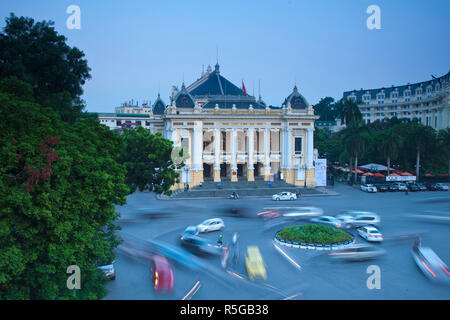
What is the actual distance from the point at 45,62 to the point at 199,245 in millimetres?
14481

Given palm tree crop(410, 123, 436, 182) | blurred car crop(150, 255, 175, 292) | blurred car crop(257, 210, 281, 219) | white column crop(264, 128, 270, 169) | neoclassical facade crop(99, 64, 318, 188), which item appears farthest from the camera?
palm tree crop(410, 123, 436, 182)

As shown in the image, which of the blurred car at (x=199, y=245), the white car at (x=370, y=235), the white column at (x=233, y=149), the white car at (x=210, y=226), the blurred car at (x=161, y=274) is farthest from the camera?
the white column at (x=233, y=149)

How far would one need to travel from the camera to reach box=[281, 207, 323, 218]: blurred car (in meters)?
33.1

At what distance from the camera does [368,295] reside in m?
16.3

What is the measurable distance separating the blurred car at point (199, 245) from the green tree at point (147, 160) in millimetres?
7808

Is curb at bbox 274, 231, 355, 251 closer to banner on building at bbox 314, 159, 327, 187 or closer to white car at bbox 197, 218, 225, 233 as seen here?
white car at bbox 197, 218, 225, 233

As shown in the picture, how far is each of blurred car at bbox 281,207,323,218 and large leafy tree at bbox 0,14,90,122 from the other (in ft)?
66.5

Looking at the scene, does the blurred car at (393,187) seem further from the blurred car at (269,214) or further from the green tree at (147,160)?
the green tree at (147,160)

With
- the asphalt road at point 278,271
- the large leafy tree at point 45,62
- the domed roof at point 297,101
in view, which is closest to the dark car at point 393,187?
the domed roof at point 297,101

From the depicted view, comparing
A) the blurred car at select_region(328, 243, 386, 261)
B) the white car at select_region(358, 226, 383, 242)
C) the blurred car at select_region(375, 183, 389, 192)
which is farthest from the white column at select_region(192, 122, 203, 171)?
the blurred car at select_region(328, 243, 386, 261)

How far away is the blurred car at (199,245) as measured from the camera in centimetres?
2248

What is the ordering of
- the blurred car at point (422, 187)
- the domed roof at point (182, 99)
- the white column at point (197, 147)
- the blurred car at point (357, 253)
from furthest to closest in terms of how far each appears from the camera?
the domed roof at point (182, 99)
the white column at point (197, 147)
the blurred car at point (422, 187)
the blurred car at point (357, 253)

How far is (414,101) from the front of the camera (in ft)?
297
